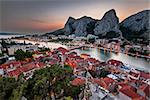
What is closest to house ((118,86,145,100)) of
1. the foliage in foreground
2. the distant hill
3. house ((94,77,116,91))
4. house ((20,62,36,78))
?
house ((94,77,116,91))

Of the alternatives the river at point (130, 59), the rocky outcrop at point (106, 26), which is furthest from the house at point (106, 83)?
the rocky outcrop at point (106, 26)

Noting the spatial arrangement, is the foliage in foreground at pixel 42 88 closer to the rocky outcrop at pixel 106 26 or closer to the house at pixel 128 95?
the house at pixel 128 95

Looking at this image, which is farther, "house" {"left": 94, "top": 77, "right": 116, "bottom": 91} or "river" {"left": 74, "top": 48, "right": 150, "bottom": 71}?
"river" {"left": 74, "top": 48, "right": 150, "bottom": 71}

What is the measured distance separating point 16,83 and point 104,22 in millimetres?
13678

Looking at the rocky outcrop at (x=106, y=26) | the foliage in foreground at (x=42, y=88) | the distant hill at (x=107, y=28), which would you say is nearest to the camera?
the foliage in foreground at (x=42, y=88)

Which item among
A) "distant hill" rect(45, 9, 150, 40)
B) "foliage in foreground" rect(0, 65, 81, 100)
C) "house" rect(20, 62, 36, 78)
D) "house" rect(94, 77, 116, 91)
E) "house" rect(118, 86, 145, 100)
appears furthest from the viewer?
"distant hill" rect(45, 9, 150, 40)

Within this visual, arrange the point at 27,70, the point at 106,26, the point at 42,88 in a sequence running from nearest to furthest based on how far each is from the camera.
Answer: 1. the point at 42,88
2. the point at 27,70
3. the point at 106,26

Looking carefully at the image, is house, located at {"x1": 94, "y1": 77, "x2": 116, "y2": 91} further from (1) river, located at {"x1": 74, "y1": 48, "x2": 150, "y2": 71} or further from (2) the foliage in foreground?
(1) river, located at {"x1": 74, "y1": 48, "x2": 150, "y2": 71}

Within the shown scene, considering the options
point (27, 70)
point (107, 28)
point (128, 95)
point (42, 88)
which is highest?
point (107, 28)

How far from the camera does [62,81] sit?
1.91 m

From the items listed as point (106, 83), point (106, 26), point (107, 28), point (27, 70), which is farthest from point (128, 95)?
point (106, 26)

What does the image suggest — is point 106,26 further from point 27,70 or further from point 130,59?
point 27,70

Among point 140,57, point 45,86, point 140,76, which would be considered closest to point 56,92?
point 45,86

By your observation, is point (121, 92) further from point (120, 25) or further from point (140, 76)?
point (120, 25)
